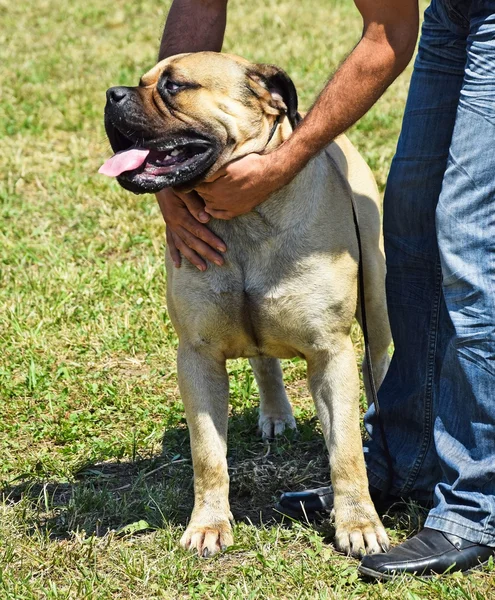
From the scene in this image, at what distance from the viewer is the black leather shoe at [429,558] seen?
10.2 ft

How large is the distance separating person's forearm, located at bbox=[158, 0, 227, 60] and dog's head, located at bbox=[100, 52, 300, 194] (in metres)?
0.42

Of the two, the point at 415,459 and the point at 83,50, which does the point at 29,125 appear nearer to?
the point at 83,50

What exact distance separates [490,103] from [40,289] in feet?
10.9

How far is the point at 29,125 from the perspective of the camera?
8.12 metres

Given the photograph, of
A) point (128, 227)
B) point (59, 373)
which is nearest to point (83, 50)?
point (128, 227)

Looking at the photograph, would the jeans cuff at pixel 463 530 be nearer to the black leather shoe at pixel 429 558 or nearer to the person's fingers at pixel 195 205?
the black leather shoe at pixel 429 558

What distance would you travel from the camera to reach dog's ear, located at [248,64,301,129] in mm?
3334

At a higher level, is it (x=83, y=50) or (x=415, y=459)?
(x=83, y=50)

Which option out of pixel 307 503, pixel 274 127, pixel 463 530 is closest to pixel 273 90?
pixel 274 127

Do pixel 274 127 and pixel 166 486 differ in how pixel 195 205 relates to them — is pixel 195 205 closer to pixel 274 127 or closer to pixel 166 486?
pixel 274 127

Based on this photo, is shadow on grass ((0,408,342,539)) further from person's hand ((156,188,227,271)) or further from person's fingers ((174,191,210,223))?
person's fingers ((174,191,210,223))

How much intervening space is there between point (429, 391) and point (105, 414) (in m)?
1.63

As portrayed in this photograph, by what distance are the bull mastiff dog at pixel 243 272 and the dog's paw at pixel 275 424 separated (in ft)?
2.72

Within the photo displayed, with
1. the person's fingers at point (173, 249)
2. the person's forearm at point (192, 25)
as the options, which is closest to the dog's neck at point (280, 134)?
the person's fingers at point (173, 249)
